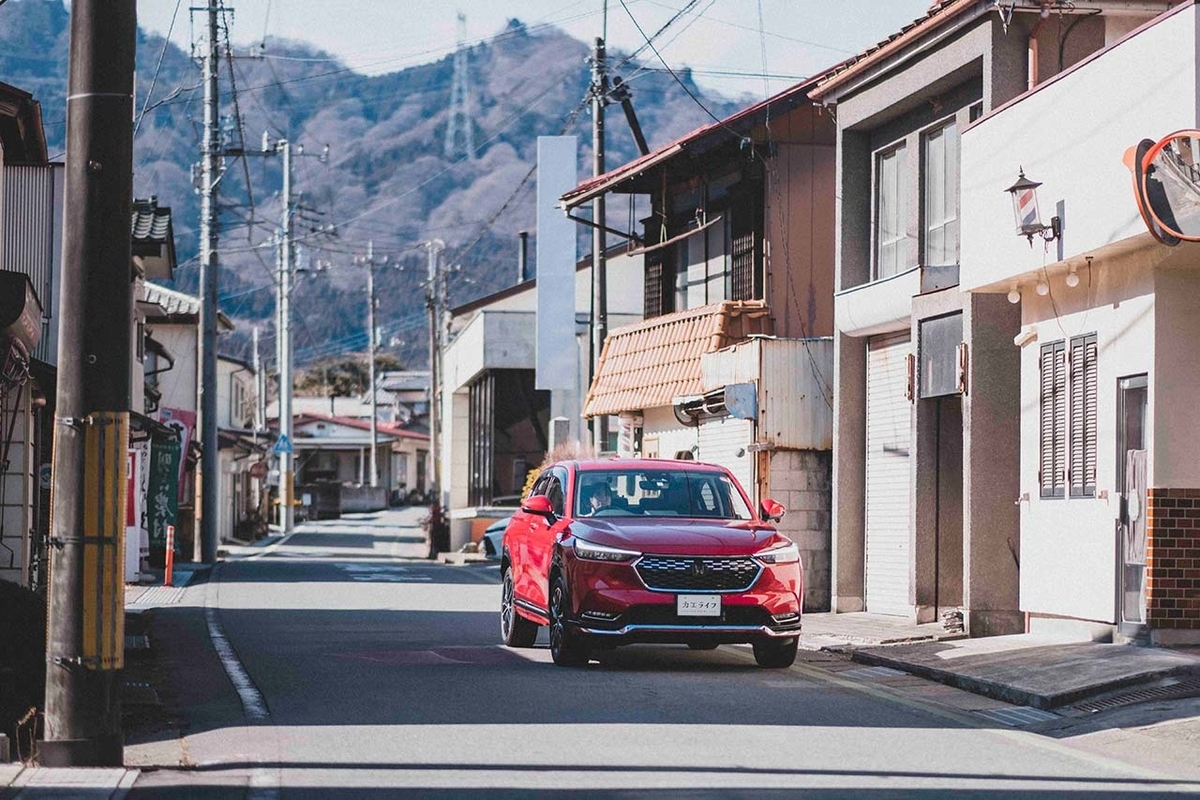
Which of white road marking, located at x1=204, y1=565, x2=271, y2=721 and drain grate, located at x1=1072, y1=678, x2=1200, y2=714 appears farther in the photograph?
drain grate, located at x1=1072, y1=678, x2=1200, y2=714

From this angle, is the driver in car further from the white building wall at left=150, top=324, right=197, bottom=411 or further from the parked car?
the white building wall at left=150, top=324, right=197, bottom=411

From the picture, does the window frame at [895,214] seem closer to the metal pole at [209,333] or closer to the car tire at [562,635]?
the car tire at [562,635]

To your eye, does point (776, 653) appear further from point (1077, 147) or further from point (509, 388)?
point (509, 388)

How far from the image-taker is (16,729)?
33.6 feet

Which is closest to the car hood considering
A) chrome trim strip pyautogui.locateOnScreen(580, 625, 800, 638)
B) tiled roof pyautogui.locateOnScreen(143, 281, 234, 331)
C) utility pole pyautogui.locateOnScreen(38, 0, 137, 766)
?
chrome trim strip pyautogui.locateOnScreen(580, 625, 800, 638)

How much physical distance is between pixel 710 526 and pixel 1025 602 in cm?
405

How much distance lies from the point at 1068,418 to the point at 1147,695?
480cm

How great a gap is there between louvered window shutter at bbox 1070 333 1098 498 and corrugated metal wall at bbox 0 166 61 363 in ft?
63.5

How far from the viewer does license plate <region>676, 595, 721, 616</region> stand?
578 inches

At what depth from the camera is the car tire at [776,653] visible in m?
15.3

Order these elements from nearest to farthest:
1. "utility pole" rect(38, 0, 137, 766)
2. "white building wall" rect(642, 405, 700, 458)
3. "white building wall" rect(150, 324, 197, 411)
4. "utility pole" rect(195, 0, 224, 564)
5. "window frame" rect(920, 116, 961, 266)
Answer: "utility pole" rect(38, 0, 137, 766), "window frame" rect(920, 116, 961, 266), "white building wall" rect(642, 405, 700, 458), "utility pole" rect(195, 0, 224, 564), "white building wall" rect(150, 324, 197, 411)

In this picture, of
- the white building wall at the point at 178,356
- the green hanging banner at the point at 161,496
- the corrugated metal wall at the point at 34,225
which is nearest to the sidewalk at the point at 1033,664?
the corrugated metal wall at the point at 34,225

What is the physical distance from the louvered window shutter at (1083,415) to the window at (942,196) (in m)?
3.84

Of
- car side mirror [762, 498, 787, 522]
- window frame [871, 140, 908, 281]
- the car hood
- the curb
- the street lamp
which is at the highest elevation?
window frame [871, 140, 908, 281]
